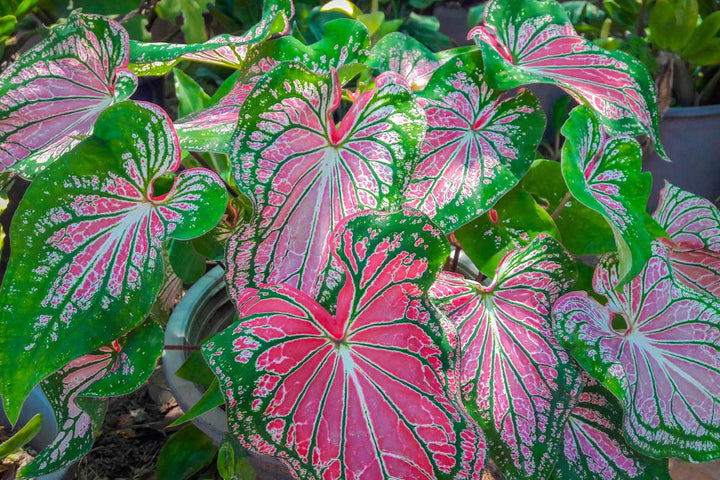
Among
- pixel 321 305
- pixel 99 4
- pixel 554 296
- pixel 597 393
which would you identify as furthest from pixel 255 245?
pixel 99 4

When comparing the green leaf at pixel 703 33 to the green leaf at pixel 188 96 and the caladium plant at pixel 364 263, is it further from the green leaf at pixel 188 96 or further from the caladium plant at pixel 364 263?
the green leaf at pixel 188 96

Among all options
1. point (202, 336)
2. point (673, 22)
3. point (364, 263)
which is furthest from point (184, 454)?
point (673, 22)

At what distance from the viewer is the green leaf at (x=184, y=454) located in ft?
3.19

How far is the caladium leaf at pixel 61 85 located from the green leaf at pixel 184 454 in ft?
1.67

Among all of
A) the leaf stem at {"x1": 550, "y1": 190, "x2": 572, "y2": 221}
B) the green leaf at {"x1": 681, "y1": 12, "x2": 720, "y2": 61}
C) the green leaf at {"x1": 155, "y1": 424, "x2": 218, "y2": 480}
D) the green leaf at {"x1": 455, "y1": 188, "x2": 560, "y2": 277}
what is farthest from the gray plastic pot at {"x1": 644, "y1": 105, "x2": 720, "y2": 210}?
the green leaf at {"x1": 155, "y1": 424, "x2": 218, "y2": 480}

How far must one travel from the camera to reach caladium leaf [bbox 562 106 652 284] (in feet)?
2.13

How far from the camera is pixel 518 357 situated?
2.25 ft

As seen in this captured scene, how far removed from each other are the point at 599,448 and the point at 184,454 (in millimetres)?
648

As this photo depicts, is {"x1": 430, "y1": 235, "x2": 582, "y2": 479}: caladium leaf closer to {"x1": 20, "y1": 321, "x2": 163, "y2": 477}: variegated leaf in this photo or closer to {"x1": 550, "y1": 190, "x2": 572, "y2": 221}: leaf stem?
{"x1": 550, "y1": 190, "x2": 572, "y2": 221}: leaf stem

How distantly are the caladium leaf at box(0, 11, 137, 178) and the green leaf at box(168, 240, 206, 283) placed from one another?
0.67ft

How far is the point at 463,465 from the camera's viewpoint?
58 cm

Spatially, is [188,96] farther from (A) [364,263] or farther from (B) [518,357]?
(B) [518,357]

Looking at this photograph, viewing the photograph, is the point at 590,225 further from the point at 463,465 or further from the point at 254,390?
the point at 254,390

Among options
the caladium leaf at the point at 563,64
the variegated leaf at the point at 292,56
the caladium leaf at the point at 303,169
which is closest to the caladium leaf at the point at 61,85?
the variegated leaf at the point at 292,56
